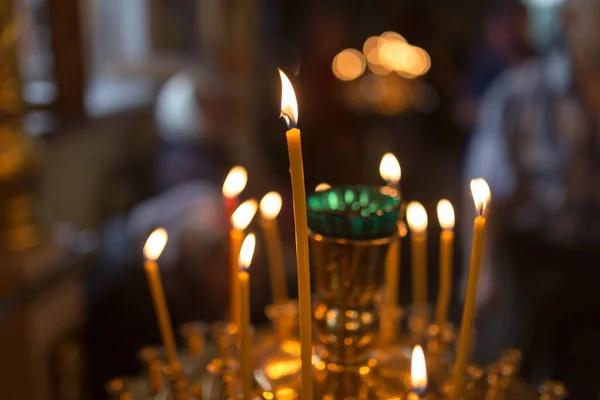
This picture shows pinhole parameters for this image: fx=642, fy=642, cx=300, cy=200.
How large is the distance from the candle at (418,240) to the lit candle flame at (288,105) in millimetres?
232

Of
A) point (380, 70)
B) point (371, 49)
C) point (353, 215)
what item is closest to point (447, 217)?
point (353, 215)

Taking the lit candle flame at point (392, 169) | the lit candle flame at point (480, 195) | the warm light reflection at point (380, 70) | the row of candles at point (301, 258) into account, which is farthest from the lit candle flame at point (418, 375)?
the warm light reflection at point (380, 70)

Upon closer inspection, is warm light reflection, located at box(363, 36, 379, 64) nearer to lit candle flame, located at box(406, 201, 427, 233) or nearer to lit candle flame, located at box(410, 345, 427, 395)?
lit candle flame, located at box(406, 201, 427, 233)

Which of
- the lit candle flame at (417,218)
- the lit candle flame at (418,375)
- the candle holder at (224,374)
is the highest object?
the lit candle flame at (417,218)

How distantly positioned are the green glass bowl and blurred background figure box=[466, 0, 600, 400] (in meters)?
1.00

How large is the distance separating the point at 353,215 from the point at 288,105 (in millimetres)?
108

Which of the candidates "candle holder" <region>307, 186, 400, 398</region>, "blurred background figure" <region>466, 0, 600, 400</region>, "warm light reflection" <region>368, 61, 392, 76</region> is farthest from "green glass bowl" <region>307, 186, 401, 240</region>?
"warm light reflection" <region>368, 61, 392, 76</region>

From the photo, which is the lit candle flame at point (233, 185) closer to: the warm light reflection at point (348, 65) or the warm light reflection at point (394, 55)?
the warm light reflection at point (348, 65)

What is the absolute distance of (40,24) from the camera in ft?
6.01

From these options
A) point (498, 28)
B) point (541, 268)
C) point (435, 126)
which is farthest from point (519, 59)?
point (541, 268)

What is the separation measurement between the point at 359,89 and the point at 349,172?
578 millimetres

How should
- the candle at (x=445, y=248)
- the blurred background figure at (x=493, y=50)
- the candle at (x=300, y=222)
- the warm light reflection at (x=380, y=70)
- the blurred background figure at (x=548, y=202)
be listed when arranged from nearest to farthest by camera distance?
the candle at (x=300, y=222), the candle at (x=445, y=248), the blurred background figure at (x=548, y=202), the blurred background figure at (x=493, y=50), the warm light reflection at (x=380, y=70)

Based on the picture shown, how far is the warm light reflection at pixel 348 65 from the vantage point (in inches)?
147

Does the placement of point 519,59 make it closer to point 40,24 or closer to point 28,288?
point 40,24
